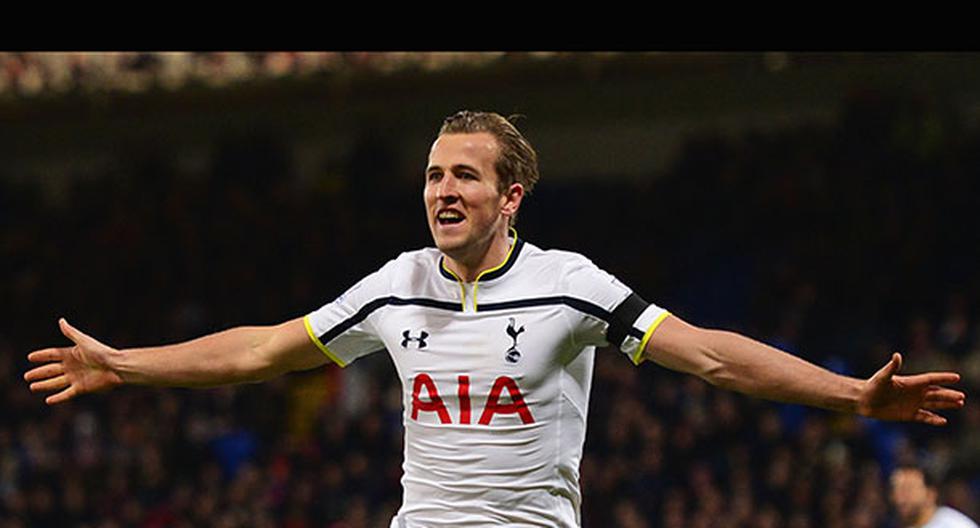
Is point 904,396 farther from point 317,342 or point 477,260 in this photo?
point 317,342

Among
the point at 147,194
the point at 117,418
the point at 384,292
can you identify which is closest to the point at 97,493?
the point at 117,418

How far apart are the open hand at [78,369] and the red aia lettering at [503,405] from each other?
1227 mm

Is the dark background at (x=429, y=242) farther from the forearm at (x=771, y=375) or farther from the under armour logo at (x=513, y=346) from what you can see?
the under armour logo at (x=513, y=346)

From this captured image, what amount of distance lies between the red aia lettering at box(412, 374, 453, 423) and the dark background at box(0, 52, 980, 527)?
7046mm

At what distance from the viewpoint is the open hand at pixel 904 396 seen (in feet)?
13.5

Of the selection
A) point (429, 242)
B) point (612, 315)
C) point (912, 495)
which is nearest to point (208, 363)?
point (612, 315)

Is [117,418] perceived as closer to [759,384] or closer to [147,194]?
[147,194]

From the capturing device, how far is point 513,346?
439cm

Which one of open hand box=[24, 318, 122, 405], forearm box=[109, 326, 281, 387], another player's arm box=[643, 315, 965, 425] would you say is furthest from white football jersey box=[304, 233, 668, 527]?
open hand box=[24, 318, 122, 405]

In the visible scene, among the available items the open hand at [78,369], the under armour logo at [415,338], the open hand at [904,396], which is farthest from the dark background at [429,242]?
the open hand at [78,369]

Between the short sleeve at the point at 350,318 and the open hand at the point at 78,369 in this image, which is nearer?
the short sleeve at the point at 350,318

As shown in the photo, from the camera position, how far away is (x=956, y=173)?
13.6 meters

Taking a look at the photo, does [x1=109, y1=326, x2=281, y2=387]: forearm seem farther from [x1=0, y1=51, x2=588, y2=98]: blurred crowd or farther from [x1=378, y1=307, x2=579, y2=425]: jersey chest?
[x1=0, y1=51, x2=588, y2=98]: blurred crowd

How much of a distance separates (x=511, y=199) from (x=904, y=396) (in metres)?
1.30
